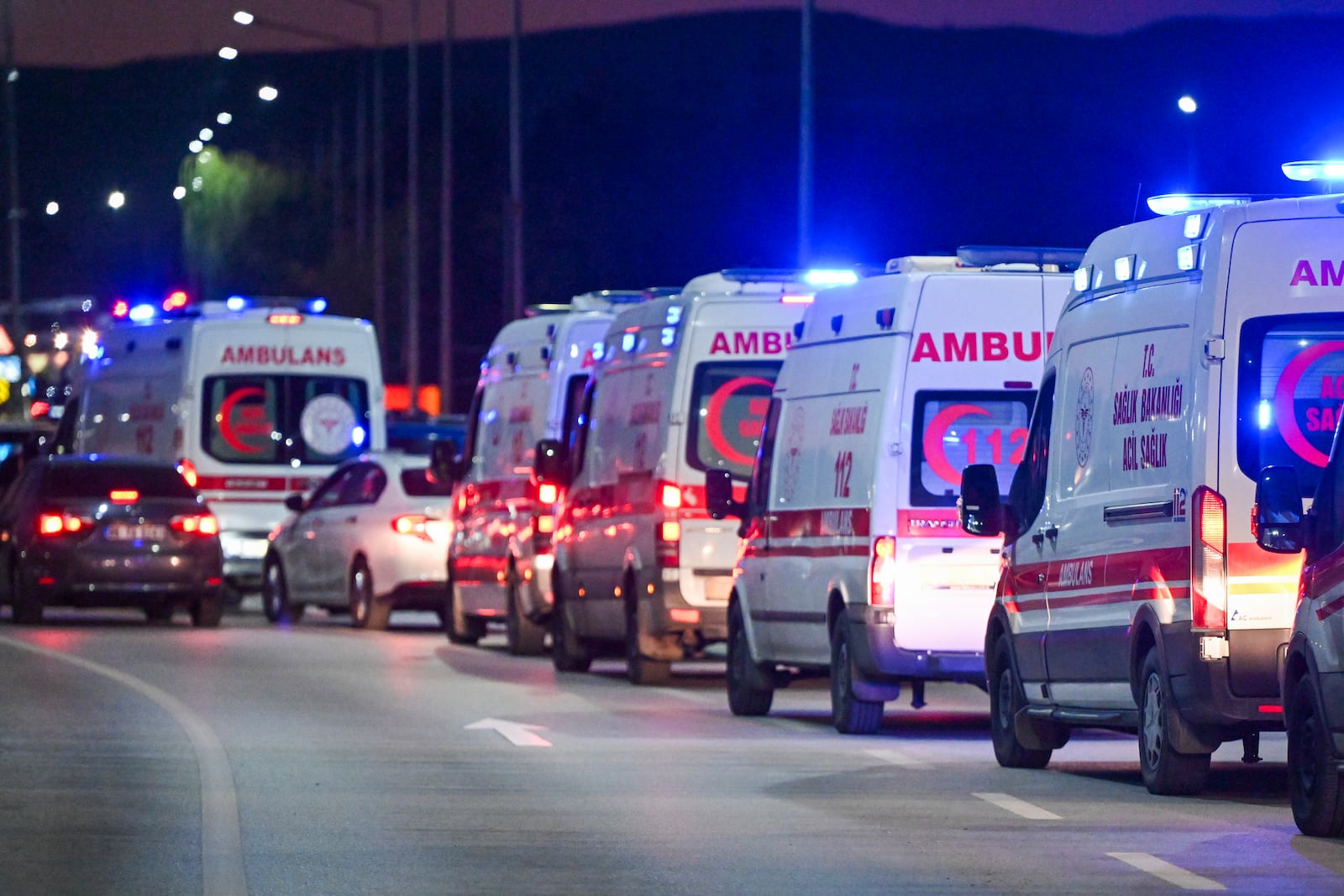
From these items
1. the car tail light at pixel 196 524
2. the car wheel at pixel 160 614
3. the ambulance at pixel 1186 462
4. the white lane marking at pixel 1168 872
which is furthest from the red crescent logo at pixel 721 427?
the car wheel at pixel 160 614

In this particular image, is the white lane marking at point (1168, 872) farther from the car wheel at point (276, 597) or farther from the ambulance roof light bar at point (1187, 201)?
the car wheel at point (276, 597)

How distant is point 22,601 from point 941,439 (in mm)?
13959

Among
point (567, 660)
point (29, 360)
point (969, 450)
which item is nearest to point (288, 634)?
point (567, 660)

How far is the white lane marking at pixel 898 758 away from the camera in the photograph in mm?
13617

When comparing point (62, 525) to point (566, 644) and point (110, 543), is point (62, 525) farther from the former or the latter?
point (566, 644)

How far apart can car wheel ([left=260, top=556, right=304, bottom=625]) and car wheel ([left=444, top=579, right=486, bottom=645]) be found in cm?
383

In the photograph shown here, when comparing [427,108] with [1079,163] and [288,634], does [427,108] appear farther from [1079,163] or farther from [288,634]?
[288,634]

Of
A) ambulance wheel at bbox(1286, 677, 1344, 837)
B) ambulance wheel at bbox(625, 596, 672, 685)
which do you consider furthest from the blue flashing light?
ambulance wheel at bbox(1286, 677, 1344, 837)

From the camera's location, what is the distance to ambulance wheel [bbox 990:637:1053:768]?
1350 centimetres

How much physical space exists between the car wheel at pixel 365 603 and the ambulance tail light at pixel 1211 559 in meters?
16.1

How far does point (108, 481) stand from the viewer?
26859mm

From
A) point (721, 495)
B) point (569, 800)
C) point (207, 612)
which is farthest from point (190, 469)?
point (569, 800)

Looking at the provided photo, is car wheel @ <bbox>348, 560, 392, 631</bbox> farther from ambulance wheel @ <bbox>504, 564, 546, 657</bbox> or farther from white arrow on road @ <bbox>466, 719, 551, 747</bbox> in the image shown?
white arrow on road @ <bbox>466, 719, 551, 747</bbox>

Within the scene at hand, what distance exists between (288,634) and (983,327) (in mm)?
12229
